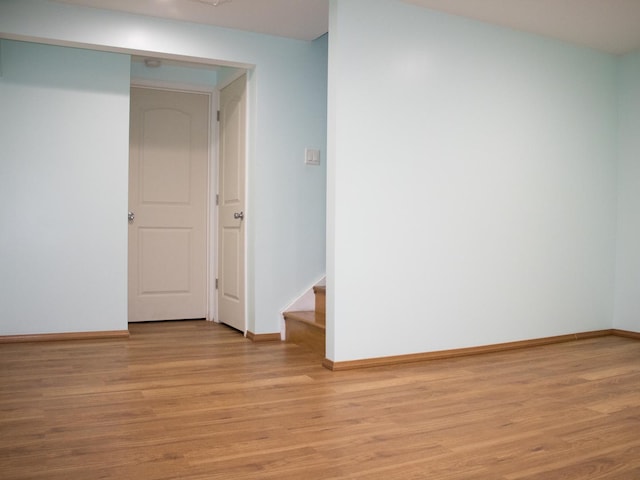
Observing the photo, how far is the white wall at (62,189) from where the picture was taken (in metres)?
4.18

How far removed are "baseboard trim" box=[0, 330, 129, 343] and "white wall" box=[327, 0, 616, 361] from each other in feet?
6.15

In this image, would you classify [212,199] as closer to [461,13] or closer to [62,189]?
[62,189]

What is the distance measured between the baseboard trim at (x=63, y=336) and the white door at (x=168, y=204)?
0.78 m

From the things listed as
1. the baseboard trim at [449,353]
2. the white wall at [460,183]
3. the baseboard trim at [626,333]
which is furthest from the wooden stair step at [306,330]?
the baseboard trim at [626,333]

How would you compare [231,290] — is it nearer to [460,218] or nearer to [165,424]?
[460,218]

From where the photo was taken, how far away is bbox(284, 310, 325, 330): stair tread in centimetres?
398

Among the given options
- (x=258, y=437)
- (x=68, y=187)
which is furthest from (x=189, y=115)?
(x=258, y=437)

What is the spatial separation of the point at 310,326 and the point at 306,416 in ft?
4.67

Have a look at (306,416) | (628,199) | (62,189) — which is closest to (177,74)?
(62,189)

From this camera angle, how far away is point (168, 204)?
17.5 feet

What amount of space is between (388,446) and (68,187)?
3.17m

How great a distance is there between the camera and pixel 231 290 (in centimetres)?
494

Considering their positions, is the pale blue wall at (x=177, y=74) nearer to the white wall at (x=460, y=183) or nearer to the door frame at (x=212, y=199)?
the door frame at (x=212, y=199)

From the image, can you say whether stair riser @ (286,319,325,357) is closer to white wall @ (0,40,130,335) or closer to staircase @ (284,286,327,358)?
staircase @ (284,286,327,358)
